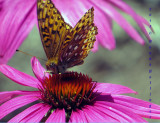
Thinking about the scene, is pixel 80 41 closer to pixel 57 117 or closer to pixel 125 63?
pixel 57 117

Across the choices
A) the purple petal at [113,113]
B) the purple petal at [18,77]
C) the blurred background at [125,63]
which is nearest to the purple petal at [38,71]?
the purple petal at [18,77]

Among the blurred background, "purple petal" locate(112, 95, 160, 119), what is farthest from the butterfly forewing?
the blurred background

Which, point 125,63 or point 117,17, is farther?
point 125,63

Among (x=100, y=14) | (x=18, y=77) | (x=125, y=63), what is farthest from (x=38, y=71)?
(x=125, y=63)

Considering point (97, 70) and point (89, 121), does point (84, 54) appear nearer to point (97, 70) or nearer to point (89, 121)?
point (89, 121)

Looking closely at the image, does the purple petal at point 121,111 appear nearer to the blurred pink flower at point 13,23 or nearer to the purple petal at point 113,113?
the purple petal at point 113,113

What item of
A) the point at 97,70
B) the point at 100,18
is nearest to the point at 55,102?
the point at 100,18
